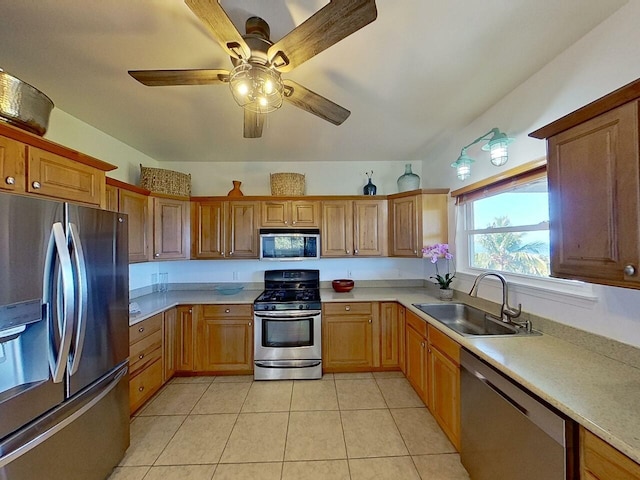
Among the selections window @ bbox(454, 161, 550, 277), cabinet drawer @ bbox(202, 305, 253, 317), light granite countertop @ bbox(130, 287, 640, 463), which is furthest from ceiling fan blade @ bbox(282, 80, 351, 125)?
cabinet drawer @ bbox(202, 305, 253, 317)

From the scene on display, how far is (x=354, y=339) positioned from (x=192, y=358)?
1.80 metres

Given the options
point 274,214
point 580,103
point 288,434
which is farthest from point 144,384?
point 580,103

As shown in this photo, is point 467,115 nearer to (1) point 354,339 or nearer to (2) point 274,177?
(2) point 274,177

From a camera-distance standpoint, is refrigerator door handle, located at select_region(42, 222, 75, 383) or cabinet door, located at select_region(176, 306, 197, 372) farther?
cabinet door, located at select_region(176, 306, 197, 372)

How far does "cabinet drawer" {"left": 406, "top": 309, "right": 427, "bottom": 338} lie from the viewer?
7.66 ft

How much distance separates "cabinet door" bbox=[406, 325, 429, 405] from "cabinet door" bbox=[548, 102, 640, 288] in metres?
1.37

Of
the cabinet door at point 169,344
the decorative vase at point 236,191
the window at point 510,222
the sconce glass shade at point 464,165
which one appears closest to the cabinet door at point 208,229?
the decorative vase at point 236,191

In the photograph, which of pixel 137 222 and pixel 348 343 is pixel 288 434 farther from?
pixel 137 222

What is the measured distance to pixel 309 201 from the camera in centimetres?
337

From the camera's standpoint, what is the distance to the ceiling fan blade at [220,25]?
99cm

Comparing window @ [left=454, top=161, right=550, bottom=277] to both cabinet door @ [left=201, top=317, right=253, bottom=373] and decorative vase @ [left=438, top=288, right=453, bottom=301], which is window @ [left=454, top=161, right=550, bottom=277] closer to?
decorative vase @ [left=438, top=288, right=453, bottom=301]

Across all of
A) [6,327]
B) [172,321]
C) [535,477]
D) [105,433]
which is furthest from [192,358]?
[535,477]

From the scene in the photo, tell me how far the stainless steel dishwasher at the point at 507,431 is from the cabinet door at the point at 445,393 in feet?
0.30

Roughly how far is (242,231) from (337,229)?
46.4 inches
